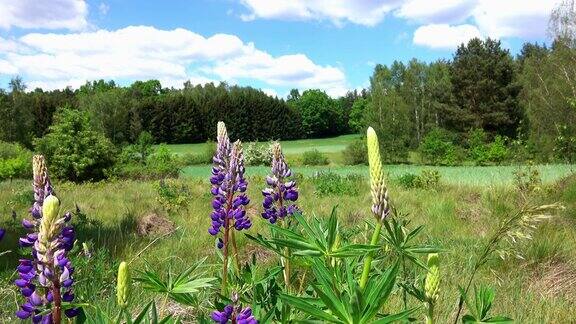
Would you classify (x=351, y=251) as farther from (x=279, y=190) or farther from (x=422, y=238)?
A: (x=422, y=238)

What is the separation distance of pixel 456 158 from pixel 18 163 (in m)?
22.7

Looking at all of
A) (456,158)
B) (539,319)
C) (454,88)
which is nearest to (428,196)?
(539,319)

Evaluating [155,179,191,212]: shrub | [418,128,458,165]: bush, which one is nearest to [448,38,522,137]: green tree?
[418,128,458,165]: bush

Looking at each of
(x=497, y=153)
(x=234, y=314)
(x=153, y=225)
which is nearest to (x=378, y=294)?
(x=234, y=314)

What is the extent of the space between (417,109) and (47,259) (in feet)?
144

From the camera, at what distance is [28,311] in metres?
1.24

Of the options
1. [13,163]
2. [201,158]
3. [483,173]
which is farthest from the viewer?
[201,158]

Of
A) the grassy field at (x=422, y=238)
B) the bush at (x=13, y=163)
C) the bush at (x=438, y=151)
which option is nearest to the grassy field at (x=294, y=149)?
the bush at (x=438, y=151)

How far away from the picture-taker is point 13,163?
19.1 meters

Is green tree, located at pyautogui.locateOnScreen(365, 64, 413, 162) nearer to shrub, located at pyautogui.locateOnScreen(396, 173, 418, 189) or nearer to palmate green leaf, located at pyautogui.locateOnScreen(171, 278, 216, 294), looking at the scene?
shrub, located at pyautogui.locateOnScreen(396, 173, 418, 189)

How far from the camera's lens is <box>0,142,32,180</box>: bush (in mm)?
18998

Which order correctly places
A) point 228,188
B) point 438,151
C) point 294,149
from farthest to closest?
point 294,149
point 438,151
point 228,188

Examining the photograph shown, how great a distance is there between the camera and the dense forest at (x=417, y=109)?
2898 centimetres

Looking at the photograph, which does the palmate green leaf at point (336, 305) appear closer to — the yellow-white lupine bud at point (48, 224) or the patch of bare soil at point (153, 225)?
the yellow-white lupine bud at point (48, 224)
